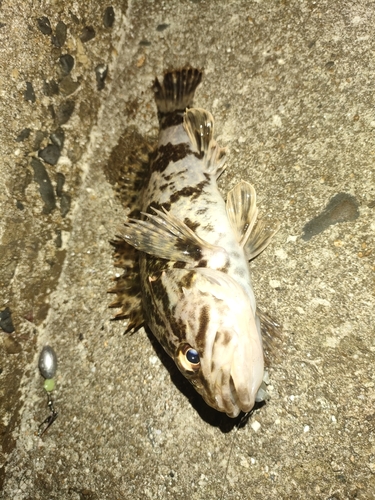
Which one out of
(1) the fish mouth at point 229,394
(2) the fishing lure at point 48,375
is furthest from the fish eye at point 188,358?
(2) the fishing lure at point 48,375

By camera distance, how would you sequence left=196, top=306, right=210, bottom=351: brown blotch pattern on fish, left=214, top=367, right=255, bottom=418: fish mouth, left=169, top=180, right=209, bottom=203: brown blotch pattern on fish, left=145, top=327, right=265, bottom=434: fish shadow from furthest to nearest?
left=169, top=180, right=209, bottom=203: brown blotch pattern on fish < left=145, top=327, right=265, bottom=434: fish shadow < left=196, top=306, right=210, bottom=351: brown blotch pattern on fish < left=214, top=367, right=255, bottom=418: fish mouth

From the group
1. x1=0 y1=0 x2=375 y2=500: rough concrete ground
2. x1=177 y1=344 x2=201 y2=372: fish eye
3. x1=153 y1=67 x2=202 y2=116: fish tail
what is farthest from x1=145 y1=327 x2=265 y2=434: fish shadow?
x1=153 y1=67 x2=202 y2=116: fish tail

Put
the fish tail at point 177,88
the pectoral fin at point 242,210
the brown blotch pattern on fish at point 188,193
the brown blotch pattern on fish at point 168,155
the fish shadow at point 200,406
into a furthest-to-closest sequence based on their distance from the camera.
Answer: the fish tail at point 177,88, the brown blotch pattern on fish at point 168,155, the brown blotch pattern on fish at point 188,193, the pectoral fin at point 242,210, the fish shadow at point 200,406

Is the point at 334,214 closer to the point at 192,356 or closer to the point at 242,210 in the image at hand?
the point at 242,210

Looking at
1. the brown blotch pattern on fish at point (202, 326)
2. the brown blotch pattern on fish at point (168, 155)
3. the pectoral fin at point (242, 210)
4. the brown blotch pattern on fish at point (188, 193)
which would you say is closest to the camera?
the brown blotch pattern on fish at point (202, 326)

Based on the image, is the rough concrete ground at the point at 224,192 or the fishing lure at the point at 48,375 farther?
the fishing lure at the point at 48,375

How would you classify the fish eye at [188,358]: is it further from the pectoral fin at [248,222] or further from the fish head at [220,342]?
the pectoral fin at [248,222]

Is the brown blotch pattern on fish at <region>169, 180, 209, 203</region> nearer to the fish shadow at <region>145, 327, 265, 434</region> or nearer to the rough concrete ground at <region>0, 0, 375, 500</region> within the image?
the rough concrete ground at <region>0, 0, 375, 500</region>
